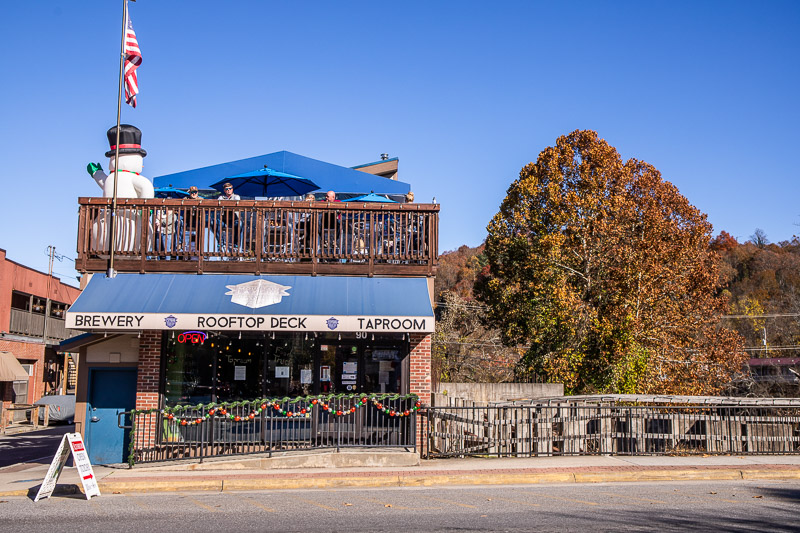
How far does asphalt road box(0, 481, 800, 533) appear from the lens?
28.1ft

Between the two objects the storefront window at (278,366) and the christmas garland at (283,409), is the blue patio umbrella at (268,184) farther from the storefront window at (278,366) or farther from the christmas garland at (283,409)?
the christmas garland at (283,409)

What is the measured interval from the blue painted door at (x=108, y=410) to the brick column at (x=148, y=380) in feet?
1.18

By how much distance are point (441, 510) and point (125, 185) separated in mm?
10889

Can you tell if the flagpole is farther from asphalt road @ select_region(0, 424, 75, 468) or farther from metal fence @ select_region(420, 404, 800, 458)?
metal fence @ select_region(420, 404, 800, 458)

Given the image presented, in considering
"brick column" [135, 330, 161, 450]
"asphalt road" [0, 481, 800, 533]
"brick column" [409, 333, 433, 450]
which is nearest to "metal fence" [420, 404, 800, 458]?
"brick column" [409, 333, 433, 450]

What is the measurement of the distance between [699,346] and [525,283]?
6.98 m

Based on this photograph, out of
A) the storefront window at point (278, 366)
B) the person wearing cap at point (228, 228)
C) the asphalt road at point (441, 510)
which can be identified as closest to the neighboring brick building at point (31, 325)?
the storefront window at point (278, 366)

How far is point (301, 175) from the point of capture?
60.3 ft

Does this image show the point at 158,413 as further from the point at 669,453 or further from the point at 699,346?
the point at 699,346

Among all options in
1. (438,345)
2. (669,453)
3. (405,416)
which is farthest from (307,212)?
(438,345)

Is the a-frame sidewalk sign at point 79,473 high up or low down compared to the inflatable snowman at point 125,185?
down

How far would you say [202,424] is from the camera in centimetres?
1319

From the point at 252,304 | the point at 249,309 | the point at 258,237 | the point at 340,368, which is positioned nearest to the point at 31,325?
the point at 258,237

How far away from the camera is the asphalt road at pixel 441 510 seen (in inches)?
337
